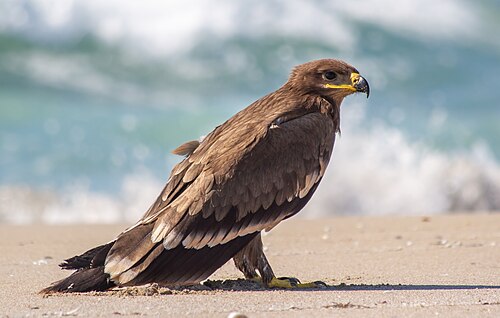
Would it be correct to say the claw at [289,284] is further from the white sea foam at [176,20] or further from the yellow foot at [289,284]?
the white sea foam at [176,20]

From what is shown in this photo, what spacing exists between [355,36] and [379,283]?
1569 cm

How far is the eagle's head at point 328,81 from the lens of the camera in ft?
20.6

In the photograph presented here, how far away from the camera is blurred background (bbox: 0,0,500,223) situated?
16547 millimetres

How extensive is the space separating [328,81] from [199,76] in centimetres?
1405

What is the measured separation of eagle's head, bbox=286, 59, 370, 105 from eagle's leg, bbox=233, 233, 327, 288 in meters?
0.97

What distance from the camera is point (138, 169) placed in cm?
1642

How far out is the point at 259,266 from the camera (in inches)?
233

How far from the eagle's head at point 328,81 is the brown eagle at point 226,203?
0.11 m

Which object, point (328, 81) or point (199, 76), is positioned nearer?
point (328, 81)

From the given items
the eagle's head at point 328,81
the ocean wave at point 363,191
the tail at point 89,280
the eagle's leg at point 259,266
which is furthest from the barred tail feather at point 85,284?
the ocean wave at point 363,191

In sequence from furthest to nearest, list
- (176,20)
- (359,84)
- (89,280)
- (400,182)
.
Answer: (176,20) < (400,182) < (359,84) < (89,280)

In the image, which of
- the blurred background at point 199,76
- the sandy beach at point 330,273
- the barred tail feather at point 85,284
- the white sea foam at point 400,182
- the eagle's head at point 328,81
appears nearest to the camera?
the sandy beach at point 330,273

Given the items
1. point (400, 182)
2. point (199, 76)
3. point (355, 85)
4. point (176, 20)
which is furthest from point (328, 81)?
point (176, 20)

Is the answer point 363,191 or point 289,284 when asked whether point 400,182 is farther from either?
point 289,284
